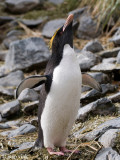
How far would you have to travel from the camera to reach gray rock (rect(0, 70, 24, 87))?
5.30 meters

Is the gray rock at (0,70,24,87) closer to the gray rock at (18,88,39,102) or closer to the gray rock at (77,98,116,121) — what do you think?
the gray rock at (18,88,39,102)

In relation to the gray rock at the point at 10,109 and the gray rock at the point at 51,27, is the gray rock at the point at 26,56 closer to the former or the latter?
the gray rock at the point at 51,27

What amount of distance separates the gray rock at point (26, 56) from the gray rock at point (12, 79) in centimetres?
26

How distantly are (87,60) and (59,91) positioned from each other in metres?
2.61

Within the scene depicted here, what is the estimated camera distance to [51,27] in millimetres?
7141

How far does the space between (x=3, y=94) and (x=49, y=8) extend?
4.60 metres

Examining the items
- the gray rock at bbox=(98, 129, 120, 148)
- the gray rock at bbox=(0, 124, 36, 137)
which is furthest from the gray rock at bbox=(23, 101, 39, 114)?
the gray rock at bbox=(98, 129, 120, 148)

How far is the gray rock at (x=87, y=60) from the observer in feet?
Result: 16.6

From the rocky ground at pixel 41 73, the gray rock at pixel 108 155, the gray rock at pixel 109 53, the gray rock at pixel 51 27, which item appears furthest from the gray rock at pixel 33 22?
the gray rock at pixel 108 155

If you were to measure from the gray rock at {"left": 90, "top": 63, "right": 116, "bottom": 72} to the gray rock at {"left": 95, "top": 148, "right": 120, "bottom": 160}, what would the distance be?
228 cm

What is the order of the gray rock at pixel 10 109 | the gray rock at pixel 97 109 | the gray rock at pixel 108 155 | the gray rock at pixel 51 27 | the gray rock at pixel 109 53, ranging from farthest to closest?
1. the gray rock at pixel 51 27
2. the gray rock at pixel 109 53
3. the gray rock at pixel 10 109
4. the gray rock at pixel 97 109
5. the gray rock at pixel 108 155

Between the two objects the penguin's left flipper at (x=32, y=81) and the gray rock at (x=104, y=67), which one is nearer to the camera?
the penguin's left flipper at (x=32, y=81)

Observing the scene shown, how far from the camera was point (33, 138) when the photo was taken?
3.38m

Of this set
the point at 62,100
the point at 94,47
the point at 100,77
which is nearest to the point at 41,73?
the point at 94,47
